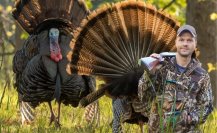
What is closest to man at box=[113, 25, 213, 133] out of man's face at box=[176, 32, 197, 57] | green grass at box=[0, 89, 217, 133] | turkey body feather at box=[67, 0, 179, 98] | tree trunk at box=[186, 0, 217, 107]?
man's face at box=[176, 32, 197, 57]

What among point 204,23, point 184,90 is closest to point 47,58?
point 184,90

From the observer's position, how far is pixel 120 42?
503 centimetres

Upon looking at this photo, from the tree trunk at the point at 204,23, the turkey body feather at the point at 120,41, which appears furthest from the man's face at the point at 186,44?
the tree trunk at the point at 204,23

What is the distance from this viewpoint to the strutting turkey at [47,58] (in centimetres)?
684

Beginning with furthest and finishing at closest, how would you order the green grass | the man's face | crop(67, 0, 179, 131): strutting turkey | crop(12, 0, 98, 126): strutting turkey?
1. crop(12, 0, 98, 126): strutting turkey
2. the green grass
3. crop(67, 0, 179, 131): strutting turkey
4. the man's face

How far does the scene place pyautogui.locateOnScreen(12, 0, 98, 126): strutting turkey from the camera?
684 centimetres

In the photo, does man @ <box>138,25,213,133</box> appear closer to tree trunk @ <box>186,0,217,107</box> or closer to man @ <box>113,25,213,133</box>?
man @ <box>113,25,213,133</box>

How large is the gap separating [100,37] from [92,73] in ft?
1.14

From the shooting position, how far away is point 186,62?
4.09 metres

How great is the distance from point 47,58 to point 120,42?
2.04m

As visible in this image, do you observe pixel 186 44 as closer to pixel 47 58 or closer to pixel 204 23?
pixel 47 58

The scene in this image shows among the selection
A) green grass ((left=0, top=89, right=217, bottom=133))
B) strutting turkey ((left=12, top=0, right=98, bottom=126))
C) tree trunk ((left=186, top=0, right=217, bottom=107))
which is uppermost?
tree trunk ((left=186, top=0, right=217, bottom=107))

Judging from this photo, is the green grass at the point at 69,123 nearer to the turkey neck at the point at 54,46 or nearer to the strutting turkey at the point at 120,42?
the strutting turkey at the point at 120,42

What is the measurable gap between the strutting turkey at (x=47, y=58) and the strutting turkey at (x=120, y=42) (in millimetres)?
1662
